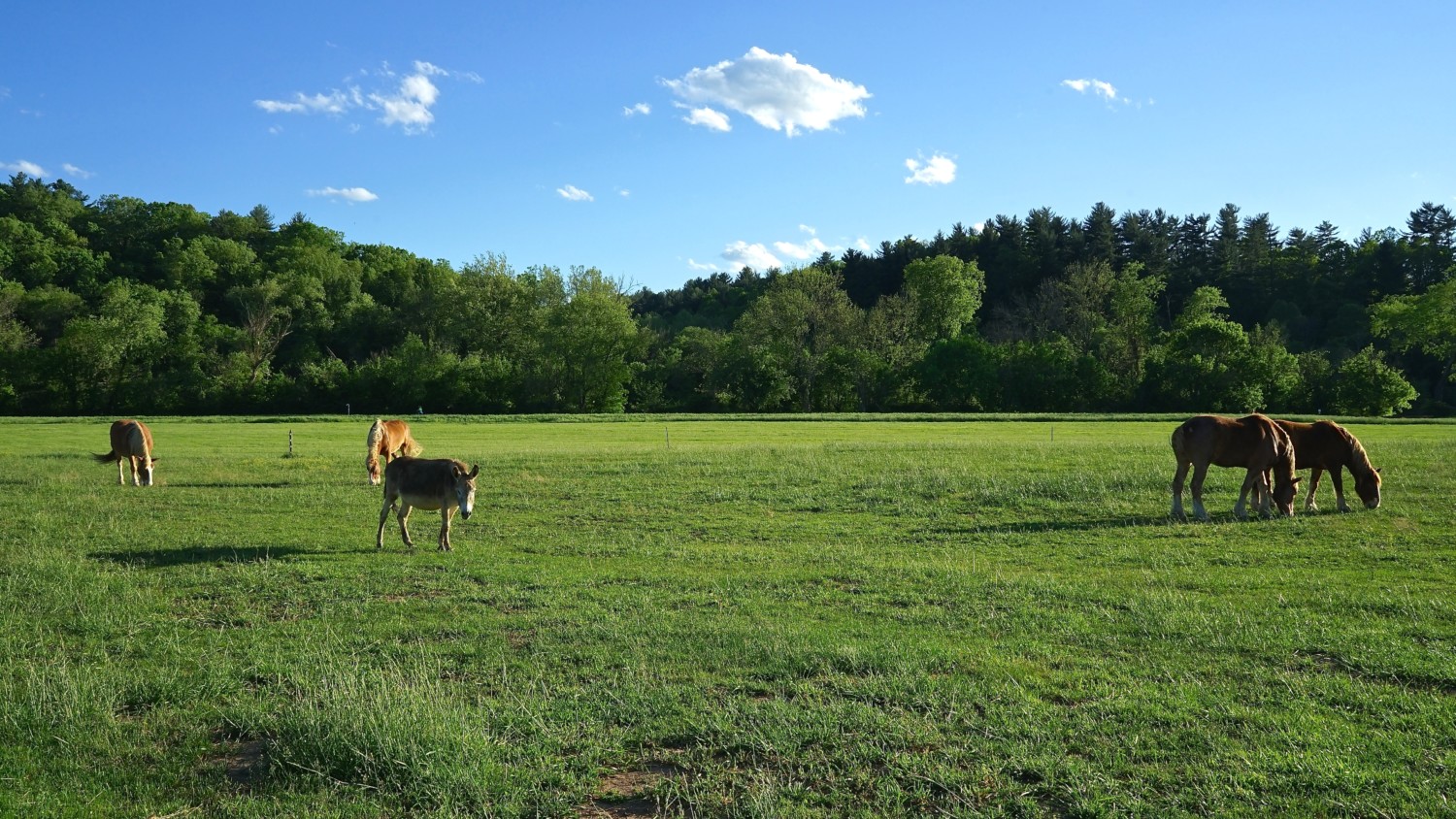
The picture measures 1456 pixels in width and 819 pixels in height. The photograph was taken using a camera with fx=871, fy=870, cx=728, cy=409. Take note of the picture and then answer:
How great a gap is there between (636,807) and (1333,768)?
14.1ft

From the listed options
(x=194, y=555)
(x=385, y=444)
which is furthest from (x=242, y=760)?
(x=385, y=444)

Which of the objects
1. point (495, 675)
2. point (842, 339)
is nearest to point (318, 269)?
point (842, 339)

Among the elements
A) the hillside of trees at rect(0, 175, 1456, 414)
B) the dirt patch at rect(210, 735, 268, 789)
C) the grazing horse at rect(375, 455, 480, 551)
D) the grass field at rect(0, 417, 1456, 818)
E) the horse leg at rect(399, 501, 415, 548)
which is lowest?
the dirt patch at rect(210, 735, 268, 789)

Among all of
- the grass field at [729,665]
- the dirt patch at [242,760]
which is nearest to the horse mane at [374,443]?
the grass field at [729,665]

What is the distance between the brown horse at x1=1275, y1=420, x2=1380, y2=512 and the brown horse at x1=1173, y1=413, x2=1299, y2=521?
2.94 ft

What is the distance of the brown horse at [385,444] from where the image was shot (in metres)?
21.3

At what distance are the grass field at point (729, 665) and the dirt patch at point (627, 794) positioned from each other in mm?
25

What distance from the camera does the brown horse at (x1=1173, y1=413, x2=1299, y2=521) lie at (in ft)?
55.0

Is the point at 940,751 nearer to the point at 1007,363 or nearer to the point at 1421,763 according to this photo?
the point at 1421,763

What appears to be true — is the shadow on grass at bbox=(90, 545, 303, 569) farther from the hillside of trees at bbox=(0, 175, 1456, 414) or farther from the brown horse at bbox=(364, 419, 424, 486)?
the hillside of trees at bbox=(0, 175, 1456, 414)

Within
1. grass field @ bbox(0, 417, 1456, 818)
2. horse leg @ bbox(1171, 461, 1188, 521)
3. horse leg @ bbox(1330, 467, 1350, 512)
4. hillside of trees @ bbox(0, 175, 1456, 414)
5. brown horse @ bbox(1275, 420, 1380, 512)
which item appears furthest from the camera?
hillside of trees @ bbox(0, 175, 1456, 414)

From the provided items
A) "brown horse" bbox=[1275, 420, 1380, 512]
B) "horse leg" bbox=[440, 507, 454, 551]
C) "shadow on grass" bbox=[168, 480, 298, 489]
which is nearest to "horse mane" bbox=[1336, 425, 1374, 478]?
"brown horse" bbox=[1275, 420, 1380, 512]

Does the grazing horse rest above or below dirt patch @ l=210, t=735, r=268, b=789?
above

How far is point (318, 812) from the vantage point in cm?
512
